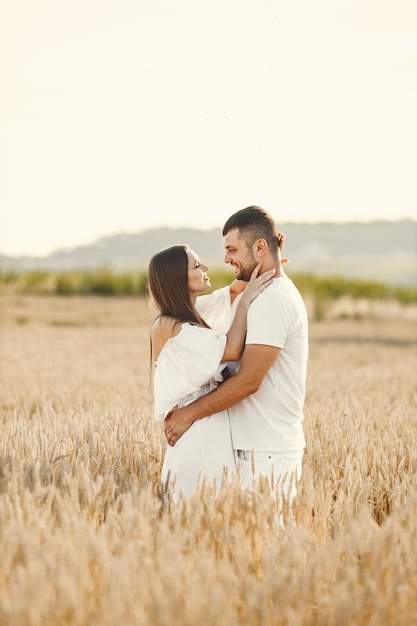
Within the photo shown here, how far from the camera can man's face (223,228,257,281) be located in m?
4.27

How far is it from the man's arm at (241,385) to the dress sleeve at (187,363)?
3.3 inches

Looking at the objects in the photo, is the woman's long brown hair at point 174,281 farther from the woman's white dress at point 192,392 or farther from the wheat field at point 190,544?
the wheat field at point 190,544

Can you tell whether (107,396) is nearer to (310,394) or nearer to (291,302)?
(310,394)

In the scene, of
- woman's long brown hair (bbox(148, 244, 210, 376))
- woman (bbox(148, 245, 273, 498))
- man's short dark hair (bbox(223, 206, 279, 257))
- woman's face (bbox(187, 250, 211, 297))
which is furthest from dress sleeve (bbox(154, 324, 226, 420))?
man's short dark hair (bbox(223, 206, 279, 257))

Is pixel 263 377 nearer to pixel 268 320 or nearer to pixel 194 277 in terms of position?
pixel 268 320

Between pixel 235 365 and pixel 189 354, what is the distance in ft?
1.05

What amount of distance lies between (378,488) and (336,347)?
12.1m

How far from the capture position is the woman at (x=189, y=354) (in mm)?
4121

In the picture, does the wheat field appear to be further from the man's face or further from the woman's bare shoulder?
the man's face

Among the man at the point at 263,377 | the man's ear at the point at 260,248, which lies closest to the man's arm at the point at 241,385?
the man at the point at 263,377

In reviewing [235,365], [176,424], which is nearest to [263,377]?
[235,365]

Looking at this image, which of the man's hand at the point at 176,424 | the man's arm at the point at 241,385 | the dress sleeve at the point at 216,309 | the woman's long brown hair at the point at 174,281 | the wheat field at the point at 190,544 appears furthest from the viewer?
the dress sleeve at the point at 216,309

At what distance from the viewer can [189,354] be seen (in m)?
4.12

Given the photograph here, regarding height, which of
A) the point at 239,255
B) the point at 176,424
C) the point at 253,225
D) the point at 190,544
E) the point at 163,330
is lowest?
the point at 190,544
